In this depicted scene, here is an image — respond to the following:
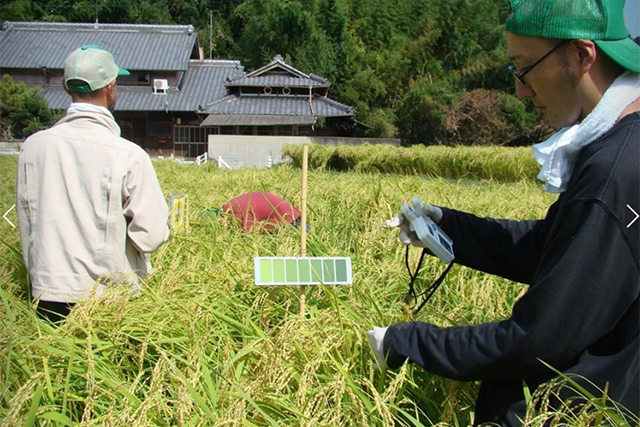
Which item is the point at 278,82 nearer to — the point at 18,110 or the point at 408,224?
the point at 18,110

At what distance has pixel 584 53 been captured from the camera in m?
0.92

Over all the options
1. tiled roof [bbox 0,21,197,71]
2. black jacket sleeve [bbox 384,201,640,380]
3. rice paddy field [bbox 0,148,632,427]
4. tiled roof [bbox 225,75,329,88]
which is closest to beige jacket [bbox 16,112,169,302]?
rice paddy field [bbox 0,148,632,427]

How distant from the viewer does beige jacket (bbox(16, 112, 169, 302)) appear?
1.64 metres

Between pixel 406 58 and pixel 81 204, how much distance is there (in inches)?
1032

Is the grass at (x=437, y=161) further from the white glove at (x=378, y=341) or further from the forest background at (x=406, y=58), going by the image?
the forest background at (x=406, y=58)

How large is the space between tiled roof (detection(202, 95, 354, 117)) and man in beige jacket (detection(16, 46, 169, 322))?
18885 mm

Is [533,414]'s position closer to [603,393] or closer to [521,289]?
[603,393]

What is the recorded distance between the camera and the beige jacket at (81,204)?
1.64 m

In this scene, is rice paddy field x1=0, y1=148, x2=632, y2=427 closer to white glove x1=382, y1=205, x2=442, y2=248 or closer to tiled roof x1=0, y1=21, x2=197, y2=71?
white glove x1=382, y1=205, x2=442, y2=248

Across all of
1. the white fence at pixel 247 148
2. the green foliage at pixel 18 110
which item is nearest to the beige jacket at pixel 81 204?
the white fence at pixel 247 148

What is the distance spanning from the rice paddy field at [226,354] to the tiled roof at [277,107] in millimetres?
18486

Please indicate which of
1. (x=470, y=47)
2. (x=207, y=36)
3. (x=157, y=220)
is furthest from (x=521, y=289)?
(x=207, y=36)

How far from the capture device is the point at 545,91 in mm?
969

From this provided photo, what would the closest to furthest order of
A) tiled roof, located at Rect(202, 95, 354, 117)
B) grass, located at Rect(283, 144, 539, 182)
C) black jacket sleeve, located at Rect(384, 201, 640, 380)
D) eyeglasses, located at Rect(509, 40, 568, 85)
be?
black jacket sleeve, located at Rect(384, 201, 640, 380) < eyeglasses, located at Rect(509, 40, 568, 85) < grass, located at Rect(283, 144, 539, 182) < tiled roof, located at Rect(202, 95, 354, 117)
